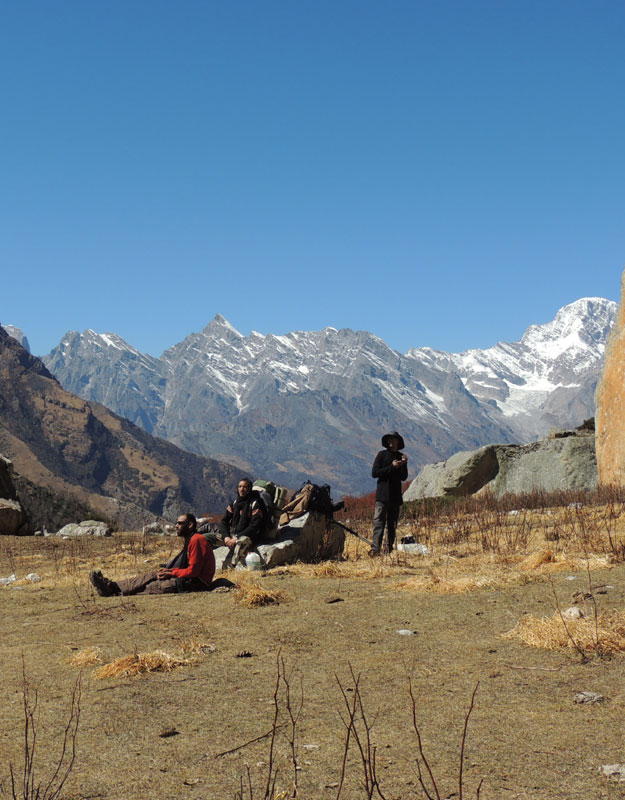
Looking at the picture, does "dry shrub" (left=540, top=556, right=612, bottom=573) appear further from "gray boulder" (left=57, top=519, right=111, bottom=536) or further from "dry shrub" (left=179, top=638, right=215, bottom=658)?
"gray boulder" (left=57, top=519, right=111, bottom=536)

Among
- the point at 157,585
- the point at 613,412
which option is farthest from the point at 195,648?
the point at 613,412

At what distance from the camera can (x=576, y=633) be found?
6.40m

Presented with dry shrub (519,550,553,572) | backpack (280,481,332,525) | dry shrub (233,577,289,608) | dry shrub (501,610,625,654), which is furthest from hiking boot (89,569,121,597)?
dry shrub (501,610,625,654)

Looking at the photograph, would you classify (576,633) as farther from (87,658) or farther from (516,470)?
(516,470)

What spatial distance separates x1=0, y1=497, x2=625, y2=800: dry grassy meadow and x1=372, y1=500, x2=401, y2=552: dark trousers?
6.04ft

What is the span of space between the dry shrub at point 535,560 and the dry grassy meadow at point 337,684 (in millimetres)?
31

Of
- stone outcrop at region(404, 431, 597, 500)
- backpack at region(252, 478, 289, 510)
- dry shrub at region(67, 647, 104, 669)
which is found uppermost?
stone outcrop at region(404, 431, 597, 500)

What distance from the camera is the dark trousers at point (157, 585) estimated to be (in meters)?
10.9

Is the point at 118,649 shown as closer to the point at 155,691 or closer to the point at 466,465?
the point at 155,691

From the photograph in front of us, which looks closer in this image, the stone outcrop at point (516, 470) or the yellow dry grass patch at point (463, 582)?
the yellow dry grass patch at point (463, 582)

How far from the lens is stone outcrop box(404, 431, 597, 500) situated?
24.2 m

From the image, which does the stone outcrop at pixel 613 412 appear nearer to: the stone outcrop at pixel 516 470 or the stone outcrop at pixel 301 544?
the stone outcrop at pixel 516 470

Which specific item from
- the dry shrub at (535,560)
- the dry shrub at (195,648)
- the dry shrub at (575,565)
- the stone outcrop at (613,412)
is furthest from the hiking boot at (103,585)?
the stone outcrop at (613,412)

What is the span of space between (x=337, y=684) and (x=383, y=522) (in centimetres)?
744
